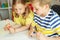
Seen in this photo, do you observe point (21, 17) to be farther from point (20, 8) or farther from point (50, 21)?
point (50, 21)

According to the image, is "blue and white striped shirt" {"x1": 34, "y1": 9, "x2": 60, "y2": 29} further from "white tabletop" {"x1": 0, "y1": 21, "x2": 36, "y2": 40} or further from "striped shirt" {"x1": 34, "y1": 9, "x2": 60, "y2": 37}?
"white tabletop" {"x1": 0, "y1": 21, "x2": 36, "y2": 40}

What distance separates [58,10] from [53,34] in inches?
22.8

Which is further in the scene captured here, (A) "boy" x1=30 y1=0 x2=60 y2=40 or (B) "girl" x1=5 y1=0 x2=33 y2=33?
(B) "girl" x1=5 y1=0 x2=33 y2=33

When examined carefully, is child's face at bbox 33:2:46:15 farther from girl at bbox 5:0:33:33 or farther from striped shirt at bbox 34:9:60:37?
girl at bbox 5:0:33:33

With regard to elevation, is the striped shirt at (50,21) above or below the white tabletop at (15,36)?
above

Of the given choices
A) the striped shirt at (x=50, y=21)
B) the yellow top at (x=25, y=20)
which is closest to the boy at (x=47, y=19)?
the striped shirt at (x=50, y=21)

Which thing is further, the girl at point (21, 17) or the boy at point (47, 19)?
the girl at point (21, 17)

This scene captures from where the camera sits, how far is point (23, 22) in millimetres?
1278

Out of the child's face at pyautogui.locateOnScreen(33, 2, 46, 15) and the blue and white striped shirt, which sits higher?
the child's face at pyautogui.locateOnScreen(33, 2, 46, 15)

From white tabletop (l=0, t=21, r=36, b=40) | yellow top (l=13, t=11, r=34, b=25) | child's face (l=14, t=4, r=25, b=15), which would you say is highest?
child's face (l=14, t=4, r=25, b=15)

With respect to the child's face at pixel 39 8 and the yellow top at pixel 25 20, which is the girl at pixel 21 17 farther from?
the child's face at pixel 39 8

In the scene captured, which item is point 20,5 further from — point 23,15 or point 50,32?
point 50,32

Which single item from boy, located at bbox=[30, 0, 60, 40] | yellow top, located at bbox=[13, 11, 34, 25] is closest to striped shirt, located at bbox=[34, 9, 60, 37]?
boy, located at bbox=[30, 0, 60, 40]

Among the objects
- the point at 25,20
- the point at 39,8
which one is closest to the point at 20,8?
the point at 25,20
